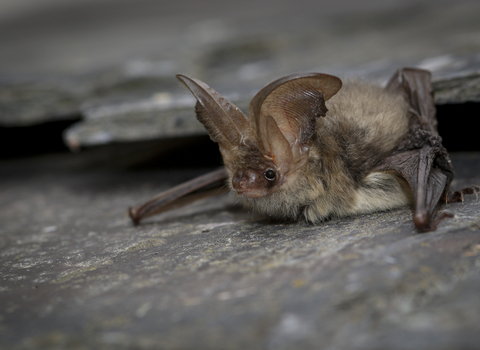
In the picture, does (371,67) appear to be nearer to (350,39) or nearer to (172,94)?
(172,94)

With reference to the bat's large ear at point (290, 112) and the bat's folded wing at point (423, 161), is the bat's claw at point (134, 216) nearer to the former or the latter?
the bat's large ear at point (290, 112)

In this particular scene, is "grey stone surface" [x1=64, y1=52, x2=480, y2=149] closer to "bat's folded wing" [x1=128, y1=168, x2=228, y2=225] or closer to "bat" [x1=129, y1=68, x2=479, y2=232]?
"bat's folded wing" [x1=128, y1=168, x2=228, y2=225]

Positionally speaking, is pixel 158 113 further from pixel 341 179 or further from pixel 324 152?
pixel 341 179

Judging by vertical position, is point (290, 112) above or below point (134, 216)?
above

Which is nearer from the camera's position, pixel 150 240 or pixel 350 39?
pixel 150 240

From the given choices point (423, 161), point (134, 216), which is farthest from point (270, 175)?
point (134, 216)

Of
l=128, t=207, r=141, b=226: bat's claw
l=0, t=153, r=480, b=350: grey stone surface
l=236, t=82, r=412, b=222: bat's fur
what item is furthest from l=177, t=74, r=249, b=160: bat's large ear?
l=128, t=207, r=141, b=226: bat's claw

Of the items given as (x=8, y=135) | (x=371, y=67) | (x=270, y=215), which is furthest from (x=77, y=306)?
(x=8, y=135)
